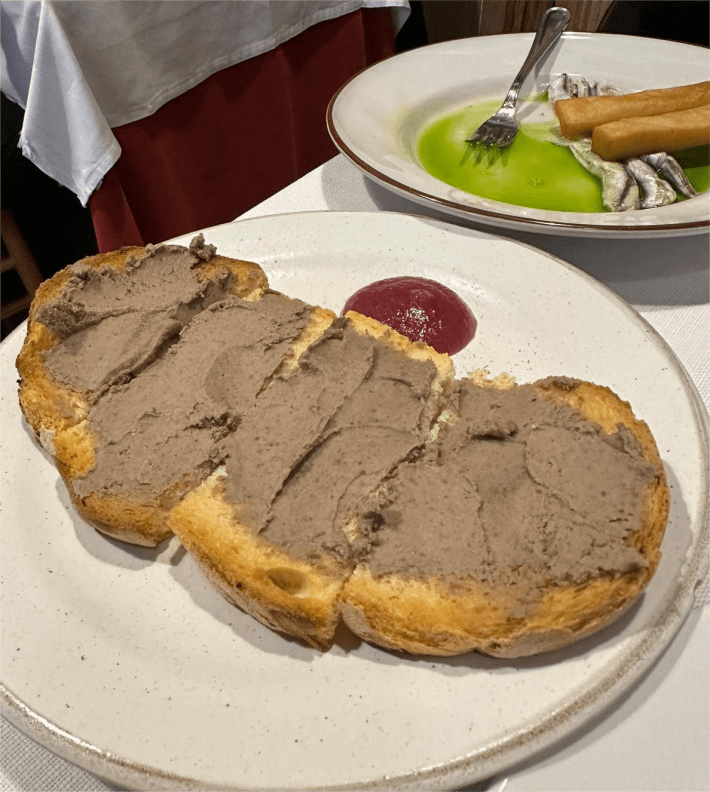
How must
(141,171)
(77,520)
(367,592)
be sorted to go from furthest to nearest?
(141,171), (77,520), (367,592)

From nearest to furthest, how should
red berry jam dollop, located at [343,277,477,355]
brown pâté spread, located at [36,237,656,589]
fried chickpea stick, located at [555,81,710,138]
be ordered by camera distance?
brown pâté spread, located at [36,237,656,589] < red berry jam dollop, located at [343,277,477,355] < fried chickpea stick, located at [555,81,710,138]

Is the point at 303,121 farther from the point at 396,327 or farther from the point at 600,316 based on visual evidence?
the point at 600,316

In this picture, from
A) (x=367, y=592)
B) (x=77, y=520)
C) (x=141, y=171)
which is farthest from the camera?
(x=141, y=171)

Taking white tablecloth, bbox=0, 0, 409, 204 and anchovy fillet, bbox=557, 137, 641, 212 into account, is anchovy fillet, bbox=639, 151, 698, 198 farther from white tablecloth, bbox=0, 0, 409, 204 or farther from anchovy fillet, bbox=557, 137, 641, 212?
white tablecloth, bbox=0, 0, 409, 204

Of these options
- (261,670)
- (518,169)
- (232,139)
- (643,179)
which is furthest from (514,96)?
(261,670)

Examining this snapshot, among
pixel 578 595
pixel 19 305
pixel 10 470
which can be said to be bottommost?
pixel 19 305

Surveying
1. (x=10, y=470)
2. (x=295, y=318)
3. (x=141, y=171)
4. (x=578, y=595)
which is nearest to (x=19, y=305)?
(x=141, y=171)


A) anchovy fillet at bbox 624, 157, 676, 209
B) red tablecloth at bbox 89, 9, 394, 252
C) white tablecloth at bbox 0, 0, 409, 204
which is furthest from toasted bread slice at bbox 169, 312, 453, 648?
red tablecloth at bbox 89, 9, 394, 252

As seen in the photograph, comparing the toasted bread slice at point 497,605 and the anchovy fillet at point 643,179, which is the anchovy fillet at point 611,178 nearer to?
the anchovy fillet at point 643,179
